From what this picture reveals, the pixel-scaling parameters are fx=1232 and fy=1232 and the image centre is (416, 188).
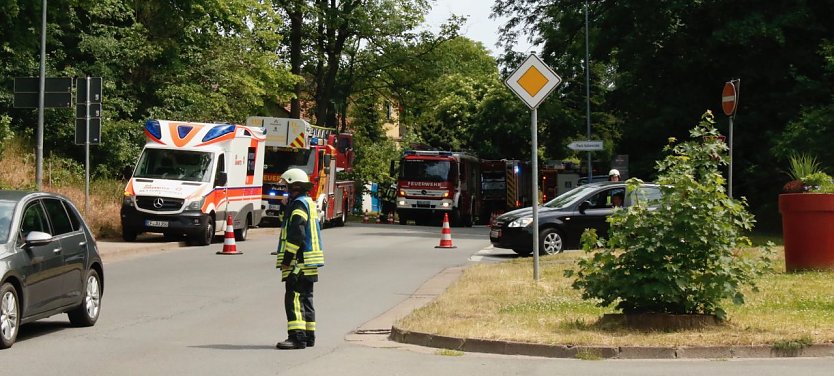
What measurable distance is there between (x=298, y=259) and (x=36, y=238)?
247cm

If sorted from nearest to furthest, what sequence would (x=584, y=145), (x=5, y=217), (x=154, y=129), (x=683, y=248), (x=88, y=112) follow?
(x=683, y=248)
(x=5, y=217)
(x=88, y=112)
(x=154, y=129)
(x=584, y=145)

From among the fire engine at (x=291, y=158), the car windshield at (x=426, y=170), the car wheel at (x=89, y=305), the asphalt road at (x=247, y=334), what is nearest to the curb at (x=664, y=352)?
the asphalt road at (x=247, y=334)

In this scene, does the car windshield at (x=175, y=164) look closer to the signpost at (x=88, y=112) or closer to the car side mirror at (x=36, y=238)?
the signpost at (x=88, y=112)

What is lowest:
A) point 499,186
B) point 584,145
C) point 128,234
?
point 128,234

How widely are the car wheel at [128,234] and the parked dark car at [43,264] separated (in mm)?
14107

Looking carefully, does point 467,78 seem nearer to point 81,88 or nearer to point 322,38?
point 322,38

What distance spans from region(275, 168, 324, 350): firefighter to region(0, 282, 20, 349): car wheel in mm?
2361

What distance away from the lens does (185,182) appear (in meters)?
27.5

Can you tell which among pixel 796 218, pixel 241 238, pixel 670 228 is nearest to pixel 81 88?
pixel 241 238

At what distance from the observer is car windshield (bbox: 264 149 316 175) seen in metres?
36.4

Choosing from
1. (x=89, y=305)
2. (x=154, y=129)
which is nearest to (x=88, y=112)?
(x=154, y=129)

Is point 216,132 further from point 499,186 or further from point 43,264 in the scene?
point 499,186

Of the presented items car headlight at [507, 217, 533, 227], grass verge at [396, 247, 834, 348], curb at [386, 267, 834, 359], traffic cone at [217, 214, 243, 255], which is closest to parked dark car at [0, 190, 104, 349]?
grass verge at [396, 247, 834, 348]

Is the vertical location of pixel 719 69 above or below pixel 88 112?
above
